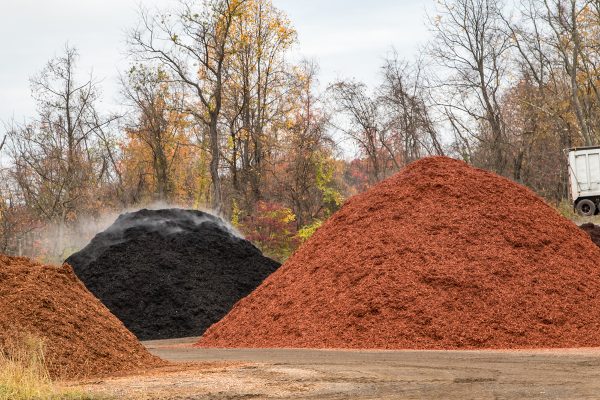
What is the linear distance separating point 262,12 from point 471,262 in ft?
86.9

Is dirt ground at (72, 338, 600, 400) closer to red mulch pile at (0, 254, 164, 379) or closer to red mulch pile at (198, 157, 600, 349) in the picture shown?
red mulch pile at (0, 254, 164, 379)

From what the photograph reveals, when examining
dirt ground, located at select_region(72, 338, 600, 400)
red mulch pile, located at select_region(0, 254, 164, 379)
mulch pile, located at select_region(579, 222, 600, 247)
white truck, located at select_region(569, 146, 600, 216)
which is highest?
white truck, located at select_region(569, 146, 600, 216)

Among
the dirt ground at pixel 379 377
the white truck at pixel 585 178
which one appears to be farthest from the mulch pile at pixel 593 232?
the dirt ground at pixel 379 377

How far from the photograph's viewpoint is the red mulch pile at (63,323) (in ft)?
31.3

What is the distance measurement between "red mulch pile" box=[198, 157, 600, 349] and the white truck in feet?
43.6

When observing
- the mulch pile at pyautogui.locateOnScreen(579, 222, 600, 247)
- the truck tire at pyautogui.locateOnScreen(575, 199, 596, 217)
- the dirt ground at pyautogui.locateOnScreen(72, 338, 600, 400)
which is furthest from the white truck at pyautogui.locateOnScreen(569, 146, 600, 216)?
the dirt ground at pyautogui.locateOnScreen(72, 338, 600, 400)

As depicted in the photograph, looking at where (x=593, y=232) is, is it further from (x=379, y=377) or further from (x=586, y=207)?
(x=379, y=377)

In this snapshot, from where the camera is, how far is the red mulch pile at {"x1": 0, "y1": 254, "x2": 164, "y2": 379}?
31.3 feet

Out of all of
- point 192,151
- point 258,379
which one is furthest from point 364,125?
point 258,379

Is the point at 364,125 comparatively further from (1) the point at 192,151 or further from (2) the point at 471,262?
(2) the point at 471,262

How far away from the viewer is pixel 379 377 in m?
8.21

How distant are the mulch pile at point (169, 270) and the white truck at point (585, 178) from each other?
1309cm

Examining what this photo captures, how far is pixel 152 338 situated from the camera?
18.2m

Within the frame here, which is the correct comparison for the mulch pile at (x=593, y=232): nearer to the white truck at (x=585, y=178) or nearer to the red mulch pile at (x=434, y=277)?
the red mulch pile at (x=434, y=277)
